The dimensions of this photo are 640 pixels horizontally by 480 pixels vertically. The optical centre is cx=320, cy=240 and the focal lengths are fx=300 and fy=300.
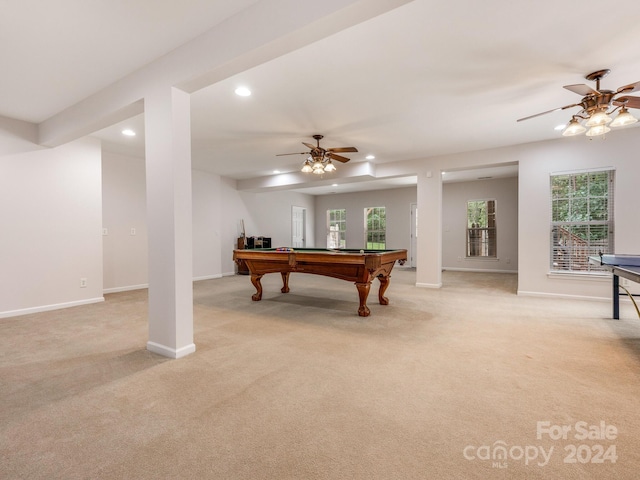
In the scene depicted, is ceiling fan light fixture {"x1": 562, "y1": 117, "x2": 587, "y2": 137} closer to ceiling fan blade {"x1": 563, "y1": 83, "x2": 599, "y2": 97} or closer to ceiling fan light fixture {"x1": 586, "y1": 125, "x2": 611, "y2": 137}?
ceiling fan light fixture {"x1": 586, "y1": 125, "x2": 611, "y2": 137}

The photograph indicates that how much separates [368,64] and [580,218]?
4346mm

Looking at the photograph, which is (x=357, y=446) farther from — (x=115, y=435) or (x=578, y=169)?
(x=578, y=169)

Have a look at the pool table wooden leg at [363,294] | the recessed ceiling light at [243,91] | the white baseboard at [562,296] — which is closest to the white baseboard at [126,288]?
the recessed ceiling light at [243,91]

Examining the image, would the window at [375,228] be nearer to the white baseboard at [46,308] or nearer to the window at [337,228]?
the window at [337,228]

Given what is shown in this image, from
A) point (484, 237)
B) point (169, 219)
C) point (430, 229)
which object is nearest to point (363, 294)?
point (169, 219)

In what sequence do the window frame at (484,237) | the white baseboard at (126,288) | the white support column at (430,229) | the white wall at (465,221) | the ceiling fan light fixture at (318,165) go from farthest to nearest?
the window frame at (484,237)
the white wall at (465,221)
the white support column at (430,229)
the white baseboard at (126,288)
the ceiling fan light fixture at (318,165)

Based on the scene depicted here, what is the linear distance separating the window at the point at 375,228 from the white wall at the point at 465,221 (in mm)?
1908

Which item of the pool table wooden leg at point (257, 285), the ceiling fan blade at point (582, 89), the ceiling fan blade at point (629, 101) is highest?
the ceiling fan blade at point (582, 89)

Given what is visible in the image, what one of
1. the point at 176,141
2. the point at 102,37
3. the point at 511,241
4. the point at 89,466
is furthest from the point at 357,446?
the point at 511,241

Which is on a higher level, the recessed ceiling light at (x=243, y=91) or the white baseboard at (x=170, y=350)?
the recessed ceiling light at (x=243, y=91)

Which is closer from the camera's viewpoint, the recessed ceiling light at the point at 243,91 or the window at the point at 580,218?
the recessed ceiling light at the point at 243,91

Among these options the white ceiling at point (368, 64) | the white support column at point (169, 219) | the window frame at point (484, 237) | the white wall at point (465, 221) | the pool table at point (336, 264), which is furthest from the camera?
the window frame at point (484, 237)

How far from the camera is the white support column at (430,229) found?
19.2ft

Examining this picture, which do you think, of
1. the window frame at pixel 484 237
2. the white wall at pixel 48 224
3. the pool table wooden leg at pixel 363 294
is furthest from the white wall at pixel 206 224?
the window frame at pixel 484 237
